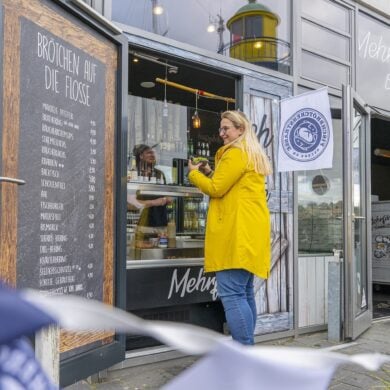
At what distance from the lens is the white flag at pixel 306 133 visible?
3747mm

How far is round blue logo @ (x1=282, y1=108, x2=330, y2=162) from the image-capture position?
3.77 metres

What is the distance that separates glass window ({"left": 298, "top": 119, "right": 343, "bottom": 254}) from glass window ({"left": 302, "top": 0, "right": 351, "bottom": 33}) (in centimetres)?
99

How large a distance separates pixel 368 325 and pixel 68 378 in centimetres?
330

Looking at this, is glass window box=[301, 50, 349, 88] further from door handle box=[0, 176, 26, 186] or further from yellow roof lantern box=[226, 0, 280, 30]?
door handle box=[0, 176, 26, 186]

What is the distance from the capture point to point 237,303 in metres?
2.86

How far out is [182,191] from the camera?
165 inches

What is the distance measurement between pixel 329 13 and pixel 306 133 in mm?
1649

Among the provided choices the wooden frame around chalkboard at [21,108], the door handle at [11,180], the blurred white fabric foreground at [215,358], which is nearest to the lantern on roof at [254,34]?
the wooden frame around chalkboard at [21,108]

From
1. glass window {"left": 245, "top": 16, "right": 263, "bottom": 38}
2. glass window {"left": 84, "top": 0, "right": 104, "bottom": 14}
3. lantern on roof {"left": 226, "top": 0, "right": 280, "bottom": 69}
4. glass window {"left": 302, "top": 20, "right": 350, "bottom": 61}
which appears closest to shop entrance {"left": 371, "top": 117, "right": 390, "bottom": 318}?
glass window {"left": 302, "top": 20, "right": 350, "bottom": 61}

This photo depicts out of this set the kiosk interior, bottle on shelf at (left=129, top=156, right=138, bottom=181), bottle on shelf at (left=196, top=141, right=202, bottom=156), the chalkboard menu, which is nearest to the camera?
the chalkboard menu

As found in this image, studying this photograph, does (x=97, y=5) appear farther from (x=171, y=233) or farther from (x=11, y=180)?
(x=171, y=233)

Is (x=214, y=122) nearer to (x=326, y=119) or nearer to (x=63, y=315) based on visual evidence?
(x=326, y=119)

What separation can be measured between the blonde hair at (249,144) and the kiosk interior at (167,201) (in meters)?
0.98

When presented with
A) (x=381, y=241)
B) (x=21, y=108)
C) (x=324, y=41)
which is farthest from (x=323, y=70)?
(x=381, y=241)
